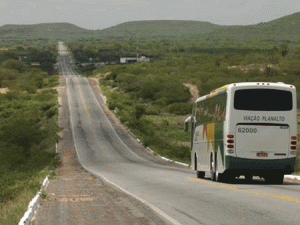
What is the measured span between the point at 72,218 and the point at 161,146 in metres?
61.9

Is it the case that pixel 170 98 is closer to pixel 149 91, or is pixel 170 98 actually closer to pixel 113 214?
pixel 149 91

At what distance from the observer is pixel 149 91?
14088 cm

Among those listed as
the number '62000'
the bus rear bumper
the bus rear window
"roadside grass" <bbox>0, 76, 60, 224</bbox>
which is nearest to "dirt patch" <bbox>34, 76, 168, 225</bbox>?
"roadside grass" <bbox>0, 76, 60, 224</bbox>

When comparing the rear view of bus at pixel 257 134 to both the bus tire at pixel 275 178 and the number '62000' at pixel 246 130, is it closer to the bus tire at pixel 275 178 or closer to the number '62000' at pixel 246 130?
the number '62000' at pixel 246 130

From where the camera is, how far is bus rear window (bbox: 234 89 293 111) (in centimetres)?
2494

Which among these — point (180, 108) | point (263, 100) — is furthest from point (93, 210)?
point (180, 108)

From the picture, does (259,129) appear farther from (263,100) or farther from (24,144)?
(24,144)

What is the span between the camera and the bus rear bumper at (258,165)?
81.5 feet

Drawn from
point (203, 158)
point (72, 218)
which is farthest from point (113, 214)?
point (203, 158)

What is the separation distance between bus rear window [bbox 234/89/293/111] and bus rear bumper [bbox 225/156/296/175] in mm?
1927

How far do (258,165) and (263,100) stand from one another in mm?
2472

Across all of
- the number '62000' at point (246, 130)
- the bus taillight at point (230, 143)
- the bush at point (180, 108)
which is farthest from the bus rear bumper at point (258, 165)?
the bush at point (180, 108)

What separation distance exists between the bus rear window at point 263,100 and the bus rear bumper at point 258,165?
1927mm

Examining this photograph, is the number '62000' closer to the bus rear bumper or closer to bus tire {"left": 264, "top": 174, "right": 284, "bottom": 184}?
the bus rear bumper
